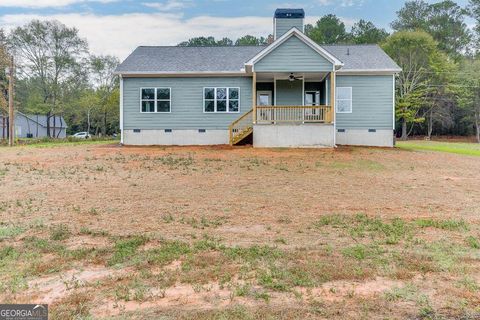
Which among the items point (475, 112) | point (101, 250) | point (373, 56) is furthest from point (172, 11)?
point (475, 112)

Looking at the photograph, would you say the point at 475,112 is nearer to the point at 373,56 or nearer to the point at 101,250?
the point at 373,56

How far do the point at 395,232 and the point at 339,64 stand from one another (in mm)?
12955

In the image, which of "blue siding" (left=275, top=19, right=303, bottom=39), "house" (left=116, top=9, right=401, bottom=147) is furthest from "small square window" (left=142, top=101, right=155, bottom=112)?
"blue siding" (left=275, top=19, right=303, bottom=39)

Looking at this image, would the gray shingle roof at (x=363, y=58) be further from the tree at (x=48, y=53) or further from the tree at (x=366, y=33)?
the tree at (x=366, y=33)

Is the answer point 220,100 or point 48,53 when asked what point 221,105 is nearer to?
point 220,100

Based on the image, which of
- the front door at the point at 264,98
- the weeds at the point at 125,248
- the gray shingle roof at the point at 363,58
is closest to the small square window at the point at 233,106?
the front door at the point at 264,98

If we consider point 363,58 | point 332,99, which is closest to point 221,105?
point 332,99

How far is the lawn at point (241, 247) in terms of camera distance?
2.99 metres

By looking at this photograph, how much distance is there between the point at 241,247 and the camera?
4312mm

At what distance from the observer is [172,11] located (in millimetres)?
26312

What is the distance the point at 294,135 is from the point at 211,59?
682cm

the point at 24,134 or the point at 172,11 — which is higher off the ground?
the point at 172,11

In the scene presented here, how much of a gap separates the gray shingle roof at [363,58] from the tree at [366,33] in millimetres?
30748
